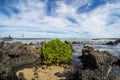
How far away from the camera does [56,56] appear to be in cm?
1783

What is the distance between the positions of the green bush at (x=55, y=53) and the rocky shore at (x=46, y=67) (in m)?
0.54

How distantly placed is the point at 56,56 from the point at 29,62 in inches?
95.3

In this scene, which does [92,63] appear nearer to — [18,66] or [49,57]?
[49,57]

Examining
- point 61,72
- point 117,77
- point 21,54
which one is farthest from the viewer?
point 21,54

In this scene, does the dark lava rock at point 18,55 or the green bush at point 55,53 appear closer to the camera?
the dark lava rock at point 18,55

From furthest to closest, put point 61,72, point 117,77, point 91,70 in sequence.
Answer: point 61,72
point 117,77
point 91,70

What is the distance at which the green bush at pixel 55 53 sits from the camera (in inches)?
699

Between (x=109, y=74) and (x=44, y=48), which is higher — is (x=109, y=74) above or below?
below

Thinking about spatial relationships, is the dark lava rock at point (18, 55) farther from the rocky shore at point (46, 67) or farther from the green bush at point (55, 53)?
the green bush at point (55, 53)

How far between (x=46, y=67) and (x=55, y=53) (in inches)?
59.5

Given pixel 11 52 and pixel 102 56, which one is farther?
pixel 11 52

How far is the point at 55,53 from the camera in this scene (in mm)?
17906

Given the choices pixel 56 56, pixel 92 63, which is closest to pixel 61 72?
pixel 56 56

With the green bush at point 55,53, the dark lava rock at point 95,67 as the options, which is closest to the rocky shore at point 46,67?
the dark lava rock at point 95,67
